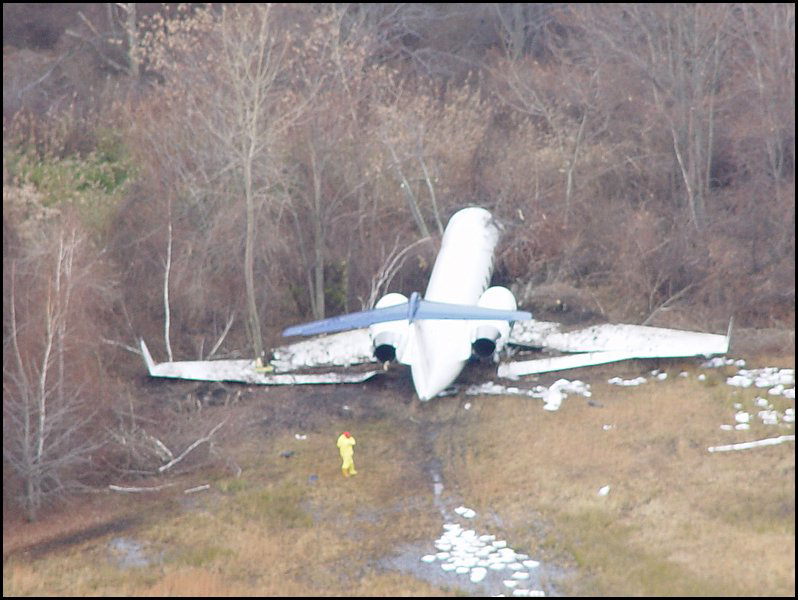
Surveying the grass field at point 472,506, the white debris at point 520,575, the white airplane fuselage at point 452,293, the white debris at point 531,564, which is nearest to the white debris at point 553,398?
the grass field at point 472,506

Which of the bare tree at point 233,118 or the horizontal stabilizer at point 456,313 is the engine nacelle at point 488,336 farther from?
the bare tree at point 233,118

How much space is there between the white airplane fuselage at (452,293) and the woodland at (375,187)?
1.34 metres

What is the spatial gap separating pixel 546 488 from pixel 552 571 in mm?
3201

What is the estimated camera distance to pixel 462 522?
697 inches

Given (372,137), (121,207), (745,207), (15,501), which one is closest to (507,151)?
(372,137)

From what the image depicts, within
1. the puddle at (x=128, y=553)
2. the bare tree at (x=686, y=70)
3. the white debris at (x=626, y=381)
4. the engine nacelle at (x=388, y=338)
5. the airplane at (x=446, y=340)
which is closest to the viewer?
the puddle at (x=128, y=553)

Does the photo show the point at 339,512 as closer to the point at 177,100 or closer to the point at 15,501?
the point at 15,501

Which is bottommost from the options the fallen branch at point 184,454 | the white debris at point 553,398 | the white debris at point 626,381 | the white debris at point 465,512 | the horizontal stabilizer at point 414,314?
the white debris at point 626,381

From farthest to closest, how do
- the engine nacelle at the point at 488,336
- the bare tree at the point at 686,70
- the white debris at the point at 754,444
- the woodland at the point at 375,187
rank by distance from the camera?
the bare tree at the point at 686,70 < the woodland at the point at 375,187 < the engine nacelle at the point at 488,336 < the white debris at the point at 754,444

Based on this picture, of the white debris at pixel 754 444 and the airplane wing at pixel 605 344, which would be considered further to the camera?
the airplane wing at pixel 605 344

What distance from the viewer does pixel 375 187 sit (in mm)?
31141

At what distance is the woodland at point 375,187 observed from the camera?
26891 millimetres

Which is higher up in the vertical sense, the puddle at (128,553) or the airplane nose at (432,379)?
the puddle at (128,553)

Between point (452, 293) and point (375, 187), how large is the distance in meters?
6.51
